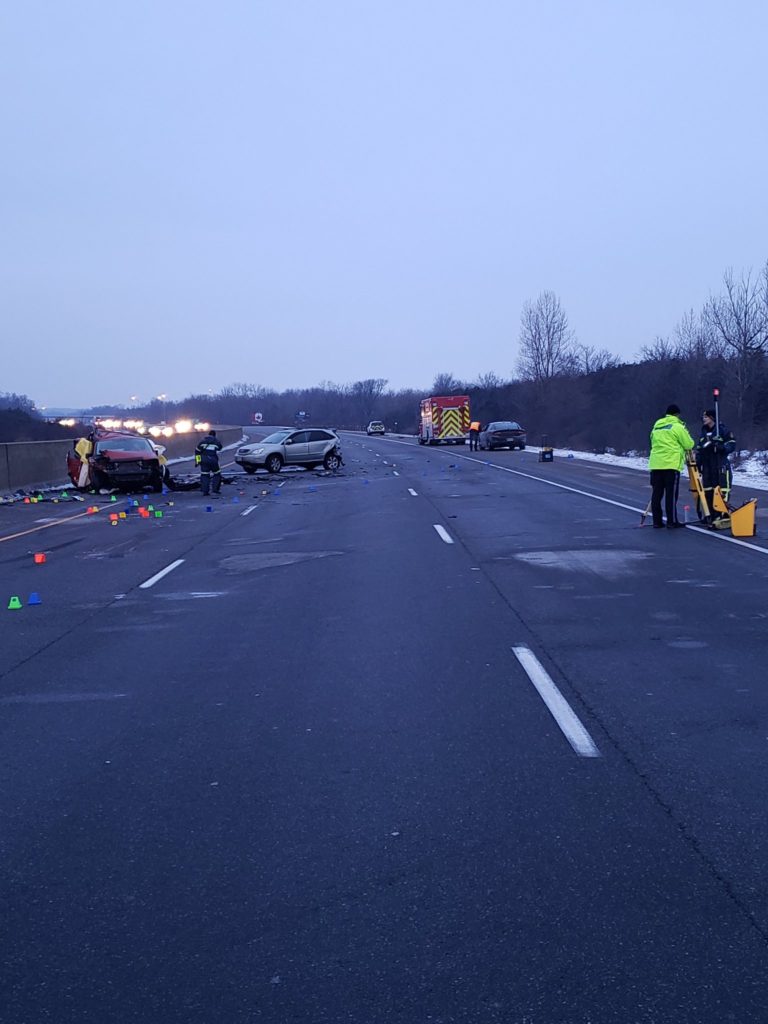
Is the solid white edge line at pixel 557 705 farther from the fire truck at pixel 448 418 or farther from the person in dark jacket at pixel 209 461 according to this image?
the fire truck at pixel 448 418

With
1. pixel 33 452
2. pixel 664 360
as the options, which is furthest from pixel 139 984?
pixel 664 360

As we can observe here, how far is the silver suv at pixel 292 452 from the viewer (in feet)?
122

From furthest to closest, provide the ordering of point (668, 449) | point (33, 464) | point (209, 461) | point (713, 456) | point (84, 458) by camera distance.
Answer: point (33, 464)
point (84, 458)
point (209, 461)
point (713, 456)
point (668, 449)

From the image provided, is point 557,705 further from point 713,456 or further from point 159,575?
point 713,456

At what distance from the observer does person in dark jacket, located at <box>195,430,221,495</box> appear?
27.0 m

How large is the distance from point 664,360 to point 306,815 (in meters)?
68.6

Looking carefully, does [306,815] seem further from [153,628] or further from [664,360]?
[664,360]

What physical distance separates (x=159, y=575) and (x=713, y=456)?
869cm

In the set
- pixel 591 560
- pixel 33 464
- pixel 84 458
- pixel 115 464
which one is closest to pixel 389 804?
pixel 591 560

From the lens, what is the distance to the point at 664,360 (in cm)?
7000

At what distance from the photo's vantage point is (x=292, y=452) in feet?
125

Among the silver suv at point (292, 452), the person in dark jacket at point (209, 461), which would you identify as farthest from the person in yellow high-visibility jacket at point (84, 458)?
the silver suv at point (292, 452)

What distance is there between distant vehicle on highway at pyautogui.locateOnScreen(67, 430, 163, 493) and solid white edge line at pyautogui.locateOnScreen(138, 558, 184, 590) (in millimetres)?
14652

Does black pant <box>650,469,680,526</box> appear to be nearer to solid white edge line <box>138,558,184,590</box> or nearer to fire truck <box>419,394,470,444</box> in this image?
solid white edge line <box>138,558,184,590</box>
